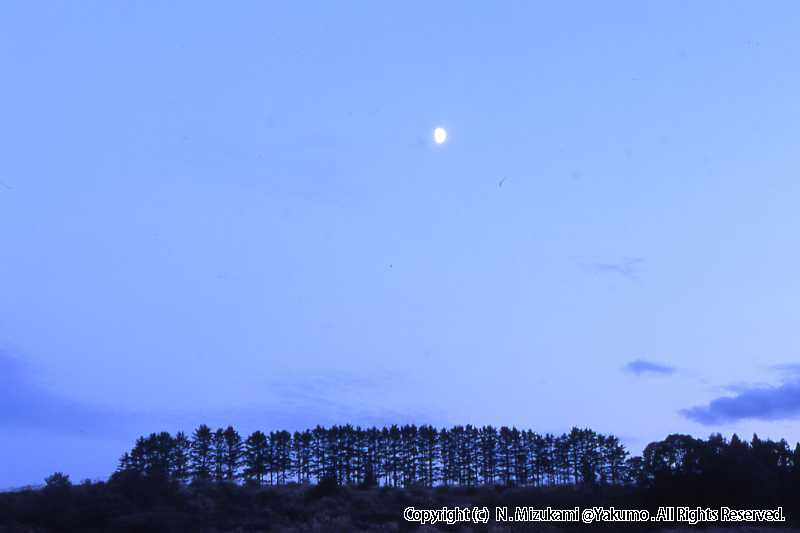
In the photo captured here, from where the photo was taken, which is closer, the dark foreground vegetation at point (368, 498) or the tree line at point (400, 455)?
the dark foreground vegetation at point (368, 498)

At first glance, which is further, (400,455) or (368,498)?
(400,455)

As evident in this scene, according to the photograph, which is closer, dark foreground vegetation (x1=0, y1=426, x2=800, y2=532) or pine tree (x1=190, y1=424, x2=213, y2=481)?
dark foreground vegetation (x1=0, y1=426, x2=800, y2=532)

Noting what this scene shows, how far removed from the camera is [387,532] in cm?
4497

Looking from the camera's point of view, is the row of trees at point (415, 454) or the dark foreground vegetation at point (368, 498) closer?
the dark foreground vegetation at point (368, 498)

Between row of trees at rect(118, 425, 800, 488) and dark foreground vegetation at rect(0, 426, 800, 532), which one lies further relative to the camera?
row of trees at rect(118, 425, 800, 488)

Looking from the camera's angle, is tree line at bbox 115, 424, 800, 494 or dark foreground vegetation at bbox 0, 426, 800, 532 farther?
tree line at bbox 115, 424, 800, 494

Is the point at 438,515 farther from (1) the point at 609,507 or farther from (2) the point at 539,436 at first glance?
(2) the point at 539,436

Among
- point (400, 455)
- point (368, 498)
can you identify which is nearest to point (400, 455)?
point (400, 455)

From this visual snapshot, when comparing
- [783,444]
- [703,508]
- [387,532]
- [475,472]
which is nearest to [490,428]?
[475,472]

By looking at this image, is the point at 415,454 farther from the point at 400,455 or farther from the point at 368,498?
the point at 368,498

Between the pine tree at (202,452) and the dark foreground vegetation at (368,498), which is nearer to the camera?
the dark foreground vegetation at (368,498)

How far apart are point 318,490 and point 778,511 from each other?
30.9 meters

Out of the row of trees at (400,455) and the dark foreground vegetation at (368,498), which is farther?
the row of trees at (400,455)

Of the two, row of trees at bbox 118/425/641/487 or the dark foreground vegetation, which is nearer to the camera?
the dark foreground vegetation
